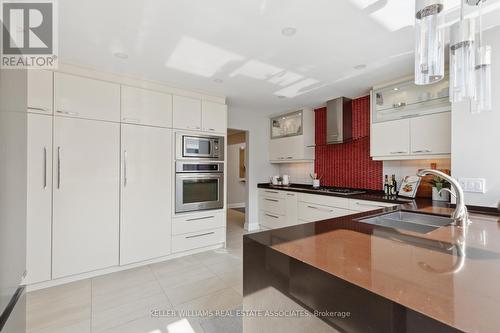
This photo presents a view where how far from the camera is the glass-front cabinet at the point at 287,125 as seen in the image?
4.32 meters

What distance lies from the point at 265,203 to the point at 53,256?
3.17m

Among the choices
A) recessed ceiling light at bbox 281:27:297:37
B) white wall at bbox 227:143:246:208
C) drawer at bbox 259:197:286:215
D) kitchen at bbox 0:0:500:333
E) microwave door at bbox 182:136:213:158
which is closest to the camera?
kitchen at bbox 0:0:500:333

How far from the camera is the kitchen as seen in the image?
0.83 metres

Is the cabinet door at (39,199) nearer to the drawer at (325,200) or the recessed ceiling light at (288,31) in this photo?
the recessed ceiling light at (288,31)

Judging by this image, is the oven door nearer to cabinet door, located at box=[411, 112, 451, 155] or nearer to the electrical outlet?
cabinet door, located at box=[411, 112, 451, 155]

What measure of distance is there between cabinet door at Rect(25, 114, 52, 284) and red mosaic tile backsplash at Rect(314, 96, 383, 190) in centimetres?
388

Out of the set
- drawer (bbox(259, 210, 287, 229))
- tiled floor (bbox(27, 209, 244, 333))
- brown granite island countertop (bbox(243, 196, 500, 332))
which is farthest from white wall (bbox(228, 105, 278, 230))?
brown granite island countertop (bbox(243, 196, 500, 332))

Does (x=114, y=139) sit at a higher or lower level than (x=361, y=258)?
higher

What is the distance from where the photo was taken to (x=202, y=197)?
3.36 meters

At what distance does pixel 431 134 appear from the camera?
2.55 m

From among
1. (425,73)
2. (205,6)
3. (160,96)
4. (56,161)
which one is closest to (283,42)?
(205,6)

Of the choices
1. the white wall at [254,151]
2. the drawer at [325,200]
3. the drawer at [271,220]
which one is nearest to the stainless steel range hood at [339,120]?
the drawer at [325,200]

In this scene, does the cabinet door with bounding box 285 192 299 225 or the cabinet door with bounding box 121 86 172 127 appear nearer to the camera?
the cabinet door with bounding box 121 86 172 127

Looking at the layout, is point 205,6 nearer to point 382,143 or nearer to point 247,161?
point 382,143
